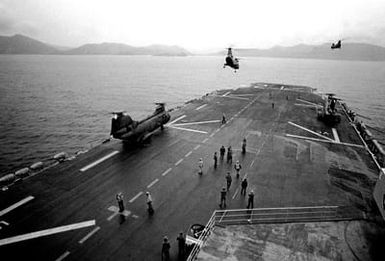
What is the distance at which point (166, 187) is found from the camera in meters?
22.8

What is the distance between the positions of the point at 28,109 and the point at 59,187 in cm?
5412

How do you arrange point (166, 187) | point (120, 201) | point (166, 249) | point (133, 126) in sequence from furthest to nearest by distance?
point (133, 126) < point (166, 187) < point (120, 201) < point (166, 249)

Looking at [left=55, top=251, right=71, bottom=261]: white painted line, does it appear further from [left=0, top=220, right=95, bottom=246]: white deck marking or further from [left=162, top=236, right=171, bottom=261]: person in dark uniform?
[left=162, top=236, right=171, bottom=261]: person in dark uniform

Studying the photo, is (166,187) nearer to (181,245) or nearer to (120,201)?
(120,201)

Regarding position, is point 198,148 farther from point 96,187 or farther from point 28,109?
point 28,109

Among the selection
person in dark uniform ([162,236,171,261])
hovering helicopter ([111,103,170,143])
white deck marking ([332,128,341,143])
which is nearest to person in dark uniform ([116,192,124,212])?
person in dark uniform ([162,236,171,261])

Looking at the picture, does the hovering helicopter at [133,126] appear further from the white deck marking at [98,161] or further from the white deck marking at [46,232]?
the white deck marking at [46,232]

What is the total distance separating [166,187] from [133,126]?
463 inches

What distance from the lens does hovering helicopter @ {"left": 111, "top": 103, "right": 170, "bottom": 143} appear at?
29.3 m

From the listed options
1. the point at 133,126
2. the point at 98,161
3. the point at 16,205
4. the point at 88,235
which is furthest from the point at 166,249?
the point at 133,126

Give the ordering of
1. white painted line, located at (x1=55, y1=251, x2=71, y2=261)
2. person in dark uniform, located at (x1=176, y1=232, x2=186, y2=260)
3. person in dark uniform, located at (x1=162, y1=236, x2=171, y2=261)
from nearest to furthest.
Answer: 1. person in dark uniform, located at (x1=162, y1=236, x2=171, y2=261)
2. person in dark uniform, located at (x1=176, y1=232, x2=186, y2=260)
3. white painted line, located at (x1=55, y1=251, x2=71, y2=261)

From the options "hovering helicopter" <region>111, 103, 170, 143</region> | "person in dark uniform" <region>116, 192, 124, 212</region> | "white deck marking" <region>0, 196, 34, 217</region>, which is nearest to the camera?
"person in dark uniform" <region>116, 192, 124, 212</region>

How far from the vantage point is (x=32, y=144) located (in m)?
45.2

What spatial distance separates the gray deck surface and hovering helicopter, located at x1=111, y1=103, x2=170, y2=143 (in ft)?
5.15
